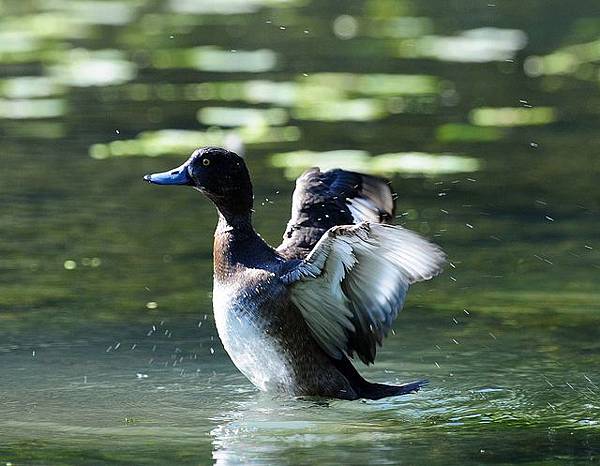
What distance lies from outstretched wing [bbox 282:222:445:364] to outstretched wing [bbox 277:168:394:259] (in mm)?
539

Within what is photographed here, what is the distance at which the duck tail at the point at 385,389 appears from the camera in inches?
295

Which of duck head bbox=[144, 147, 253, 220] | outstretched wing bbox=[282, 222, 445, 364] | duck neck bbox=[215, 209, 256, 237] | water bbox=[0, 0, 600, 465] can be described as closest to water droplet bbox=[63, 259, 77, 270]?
water bbox=[0, 0, 600, 465]

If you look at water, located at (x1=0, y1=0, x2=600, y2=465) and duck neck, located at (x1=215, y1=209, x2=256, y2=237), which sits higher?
duck neck, located at (x1=215, y1=209, x2=256, y2=237)

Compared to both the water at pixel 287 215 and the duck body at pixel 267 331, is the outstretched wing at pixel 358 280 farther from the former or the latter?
the water at pixel 287 215

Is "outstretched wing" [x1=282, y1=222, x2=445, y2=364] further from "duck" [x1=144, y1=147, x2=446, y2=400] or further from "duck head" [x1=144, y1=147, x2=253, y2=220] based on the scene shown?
"duck head" [x1=144, y1=147, x2=253, y2=220]

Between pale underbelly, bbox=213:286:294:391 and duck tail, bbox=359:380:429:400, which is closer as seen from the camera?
duck tail, bbox=359:380:429:400

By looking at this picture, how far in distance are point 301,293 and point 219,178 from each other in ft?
2.50

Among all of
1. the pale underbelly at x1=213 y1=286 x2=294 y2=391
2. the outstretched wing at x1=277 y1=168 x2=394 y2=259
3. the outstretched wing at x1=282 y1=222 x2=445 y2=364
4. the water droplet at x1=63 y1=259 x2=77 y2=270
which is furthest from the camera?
the water droplet at x1=63 y1=259 x2=77 y2=270

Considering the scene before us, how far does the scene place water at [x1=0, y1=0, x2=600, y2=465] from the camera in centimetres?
719

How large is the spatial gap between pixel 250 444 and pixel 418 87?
9.38m

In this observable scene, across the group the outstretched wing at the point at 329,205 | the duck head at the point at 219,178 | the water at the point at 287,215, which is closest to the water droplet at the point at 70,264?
the water at the point at 287,215

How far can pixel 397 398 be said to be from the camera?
777 cm

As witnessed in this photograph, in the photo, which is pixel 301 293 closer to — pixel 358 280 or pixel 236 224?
pixel 358 280

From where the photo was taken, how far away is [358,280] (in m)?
7.39
